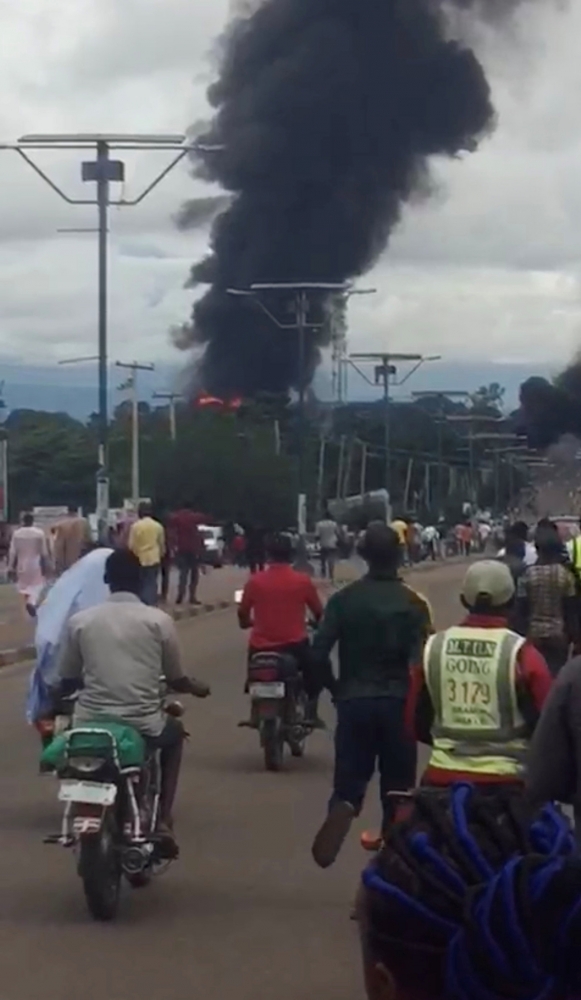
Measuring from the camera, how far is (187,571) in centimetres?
3509

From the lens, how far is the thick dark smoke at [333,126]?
59656mm

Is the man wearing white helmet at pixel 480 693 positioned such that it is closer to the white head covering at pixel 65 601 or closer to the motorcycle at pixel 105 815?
the motorcycle at pixel 105 815

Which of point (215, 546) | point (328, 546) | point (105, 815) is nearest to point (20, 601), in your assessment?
point (328, 546)

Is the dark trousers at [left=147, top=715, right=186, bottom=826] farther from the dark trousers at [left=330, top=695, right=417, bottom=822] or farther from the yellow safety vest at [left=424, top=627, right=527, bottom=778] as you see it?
the yellow safety vest at [left=424, top=627, right=527, bottom=778]

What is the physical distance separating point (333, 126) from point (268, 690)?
47.7 m

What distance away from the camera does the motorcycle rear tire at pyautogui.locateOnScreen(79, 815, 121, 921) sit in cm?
888

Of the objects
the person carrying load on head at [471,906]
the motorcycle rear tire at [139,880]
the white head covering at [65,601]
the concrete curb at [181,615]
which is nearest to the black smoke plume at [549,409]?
the concrete curb at [181,615]

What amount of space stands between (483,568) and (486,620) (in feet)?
0.85

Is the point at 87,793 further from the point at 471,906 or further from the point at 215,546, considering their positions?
the point at 215,546

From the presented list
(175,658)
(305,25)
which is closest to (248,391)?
(305,25)

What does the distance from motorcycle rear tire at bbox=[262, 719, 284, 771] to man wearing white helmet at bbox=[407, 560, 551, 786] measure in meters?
6.68

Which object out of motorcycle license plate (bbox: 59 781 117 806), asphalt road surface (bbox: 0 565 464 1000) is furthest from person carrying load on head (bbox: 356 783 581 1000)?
motorcycle license plate (bbox: 59 781 117 806)

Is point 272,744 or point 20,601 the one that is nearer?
point 272,744

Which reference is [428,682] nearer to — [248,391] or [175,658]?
[175,658]
